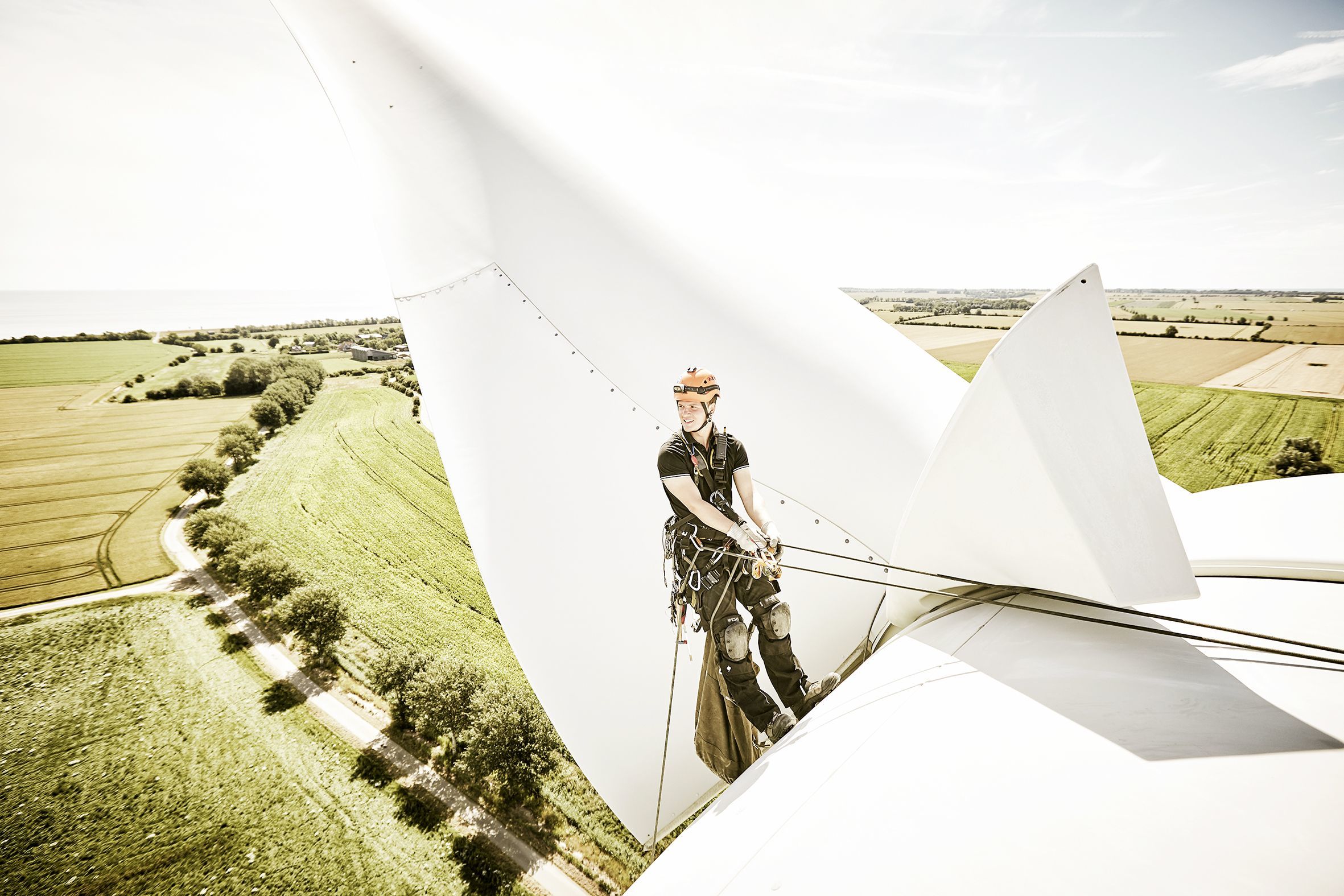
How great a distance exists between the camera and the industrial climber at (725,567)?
3328 millimetres

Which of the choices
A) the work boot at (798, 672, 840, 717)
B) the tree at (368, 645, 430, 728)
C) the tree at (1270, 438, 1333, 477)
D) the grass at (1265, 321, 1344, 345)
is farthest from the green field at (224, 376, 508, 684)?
the grass at (1265, 321, 1344, 345)

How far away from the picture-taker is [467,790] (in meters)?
12.3

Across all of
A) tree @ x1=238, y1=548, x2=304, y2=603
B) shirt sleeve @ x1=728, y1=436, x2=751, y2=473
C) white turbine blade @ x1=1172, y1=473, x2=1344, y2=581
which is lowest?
tree @ x1=238, y1=548, x2=304, y2=603

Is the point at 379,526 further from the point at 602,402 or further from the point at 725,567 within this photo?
the point at 725,567

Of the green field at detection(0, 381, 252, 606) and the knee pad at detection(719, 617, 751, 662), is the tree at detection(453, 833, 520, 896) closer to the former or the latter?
the knee pad at detection(719, 617, 751, 662)

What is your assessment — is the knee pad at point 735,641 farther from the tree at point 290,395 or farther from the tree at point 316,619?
the tree at point 290,395

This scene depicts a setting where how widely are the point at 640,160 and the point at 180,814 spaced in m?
16.7

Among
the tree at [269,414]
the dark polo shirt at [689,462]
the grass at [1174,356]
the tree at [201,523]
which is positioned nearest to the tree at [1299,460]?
the grass at [1174,356]

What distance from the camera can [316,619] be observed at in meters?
18.1

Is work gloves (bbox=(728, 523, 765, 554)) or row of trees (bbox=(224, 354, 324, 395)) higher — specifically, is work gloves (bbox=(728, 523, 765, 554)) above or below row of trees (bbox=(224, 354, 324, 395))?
above

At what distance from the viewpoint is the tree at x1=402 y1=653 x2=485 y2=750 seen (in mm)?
13367

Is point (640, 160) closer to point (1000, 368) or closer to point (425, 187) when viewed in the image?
point (425, 187)

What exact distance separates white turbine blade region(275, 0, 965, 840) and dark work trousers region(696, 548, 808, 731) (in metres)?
0.28

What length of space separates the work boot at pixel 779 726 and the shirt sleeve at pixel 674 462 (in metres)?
1.70
